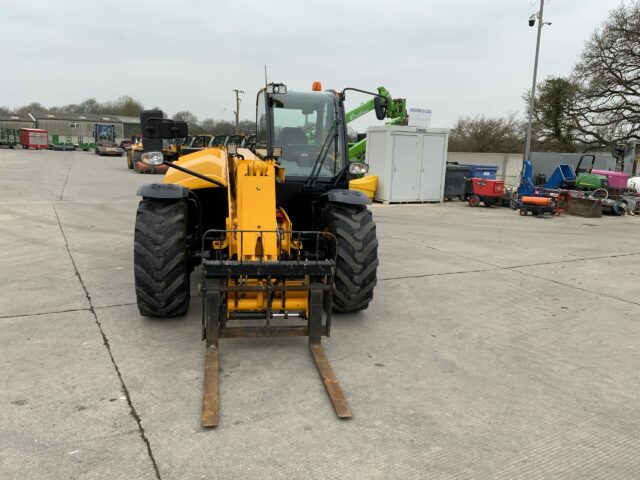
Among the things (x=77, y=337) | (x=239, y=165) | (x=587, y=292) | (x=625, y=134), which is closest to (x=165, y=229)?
(x=239, y=165)

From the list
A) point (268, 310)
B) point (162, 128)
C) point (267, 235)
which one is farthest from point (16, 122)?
point (268, 310)

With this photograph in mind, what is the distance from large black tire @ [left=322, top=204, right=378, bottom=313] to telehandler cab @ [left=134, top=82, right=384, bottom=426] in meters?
0.01

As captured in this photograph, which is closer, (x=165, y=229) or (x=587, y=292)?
(x=165, y=229)

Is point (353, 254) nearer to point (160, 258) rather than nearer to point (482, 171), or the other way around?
point (160, 258)

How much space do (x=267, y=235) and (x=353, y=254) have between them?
91 cm

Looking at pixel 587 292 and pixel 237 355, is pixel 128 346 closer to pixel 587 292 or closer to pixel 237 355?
pixel 237 355

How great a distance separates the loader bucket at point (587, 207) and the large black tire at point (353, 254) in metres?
13.2

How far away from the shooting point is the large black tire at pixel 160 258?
439 centimetres

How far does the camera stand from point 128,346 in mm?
4230

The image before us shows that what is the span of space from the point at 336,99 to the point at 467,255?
4.38 metres

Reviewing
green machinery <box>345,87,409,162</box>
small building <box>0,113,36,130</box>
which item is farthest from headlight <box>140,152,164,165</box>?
small building <box>0,113,36,130</box>

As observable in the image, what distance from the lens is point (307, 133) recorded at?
5543mm

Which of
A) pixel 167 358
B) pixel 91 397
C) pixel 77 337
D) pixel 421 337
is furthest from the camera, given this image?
pixel 421 337

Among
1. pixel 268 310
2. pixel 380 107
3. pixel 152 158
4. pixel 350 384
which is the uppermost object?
pixel 380 107
